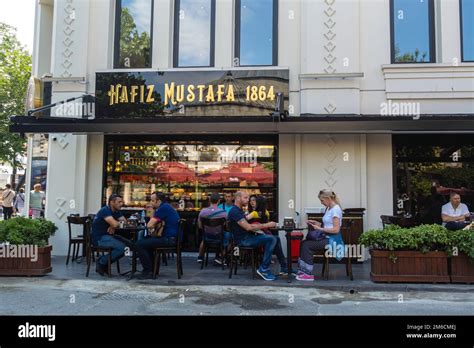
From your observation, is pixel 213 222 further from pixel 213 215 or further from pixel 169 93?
pixel 169 93

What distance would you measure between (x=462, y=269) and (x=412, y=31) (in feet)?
19.6

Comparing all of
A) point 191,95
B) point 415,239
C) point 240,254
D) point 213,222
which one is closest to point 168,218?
point 213,222

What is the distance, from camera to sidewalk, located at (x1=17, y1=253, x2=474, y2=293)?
299 inches

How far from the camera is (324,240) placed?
26.5 feet

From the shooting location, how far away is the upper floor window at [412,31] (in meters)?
10.9

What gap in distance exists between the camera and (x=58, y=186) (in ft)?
37.0

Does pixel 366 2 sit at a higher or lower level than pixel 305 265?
higher

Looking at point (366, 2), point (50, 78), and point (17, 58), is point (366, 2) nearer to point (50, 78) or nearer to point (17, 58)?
point (50, 78)

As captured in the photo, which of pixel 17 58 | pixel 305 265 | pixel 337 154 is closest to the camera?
pixel 305 265

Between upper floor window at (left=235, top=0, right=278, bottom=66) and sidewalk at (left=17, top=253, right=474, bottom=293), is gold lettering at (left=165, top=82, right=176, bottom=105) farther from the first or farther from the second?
sidewalk at (left=17, top=253, right=474, bottom=293)

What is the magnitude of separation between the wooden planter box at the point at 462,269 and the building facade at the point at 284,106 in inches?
112

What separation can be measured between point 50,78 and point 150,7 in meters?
3.09

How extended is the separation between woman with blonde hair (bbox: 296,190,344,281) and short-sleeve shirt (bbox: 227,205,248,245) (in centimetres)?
111

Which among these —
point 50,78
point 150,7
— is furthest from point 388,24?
point 50,78
